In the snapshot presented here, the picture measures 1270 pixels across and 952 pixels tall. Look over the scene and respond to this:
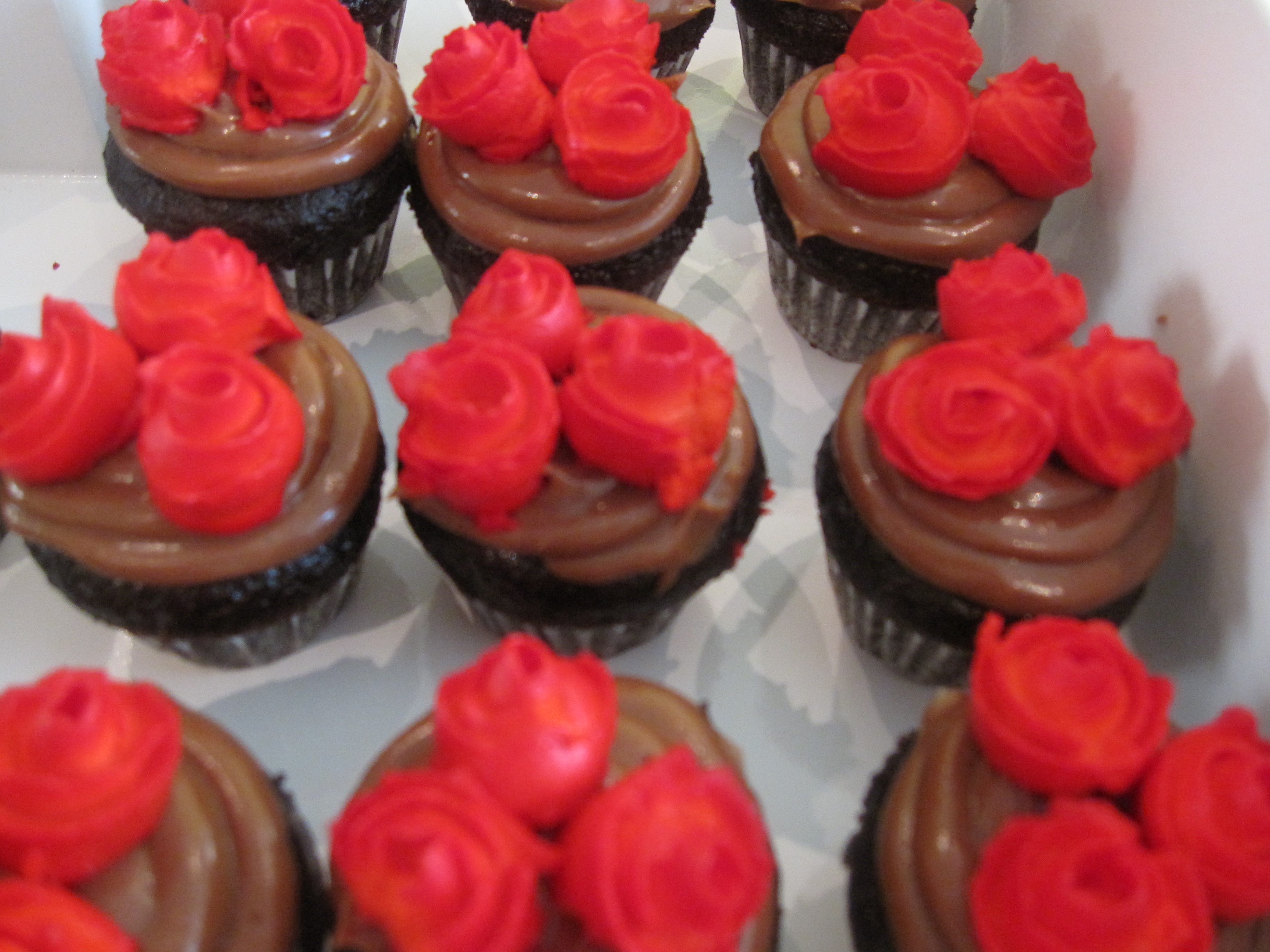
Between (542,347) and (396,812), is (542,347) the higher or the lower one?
the higher one

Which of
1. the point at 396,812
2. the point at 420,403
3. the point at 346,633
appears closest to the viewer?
the point at 396,812

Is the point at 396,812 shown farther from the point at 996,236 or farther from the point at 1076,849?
the point at 996,236

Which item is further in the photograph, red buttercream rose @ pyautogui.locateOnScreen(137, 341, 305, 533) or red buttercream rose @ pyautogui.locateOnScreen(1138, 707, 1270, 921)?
red buttercream rose @ pyautogui.locateOnScreen(137, 341, 305, 533)

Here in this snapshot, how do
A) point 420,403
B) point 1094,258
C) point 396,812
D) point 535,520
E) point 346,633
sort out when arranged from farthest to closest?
point 1094,258
point 346,633
point 535,520
point 420,403
point 396,812

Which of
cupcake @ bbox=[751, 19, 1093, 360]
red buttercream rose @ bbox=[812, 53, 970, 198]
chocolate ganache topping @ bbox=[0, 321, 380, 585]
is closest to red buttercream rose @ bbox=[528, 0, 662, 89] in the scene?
→ cupcake @ bbox=[751, 19, 1093, 360]

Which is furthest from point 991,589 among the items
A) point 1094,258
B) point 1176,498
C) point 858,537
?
point 1094,258

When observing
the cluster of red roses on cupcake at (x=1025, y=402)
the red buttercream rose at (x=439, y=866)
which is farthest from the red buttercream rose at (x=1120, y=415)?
the red buttercream rose at (x=439, y=866)

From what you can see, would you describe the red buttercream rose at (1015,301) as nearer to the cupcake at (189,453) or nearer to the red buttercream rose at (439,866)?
the cupcake at (189,453)

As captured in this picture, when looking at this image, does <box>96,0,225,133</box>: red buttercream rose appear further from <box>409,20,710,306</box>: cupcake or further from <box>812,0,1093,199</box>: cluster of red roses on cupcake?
<box>812,0,1093,199</box>: cluster of red roses on cupcake

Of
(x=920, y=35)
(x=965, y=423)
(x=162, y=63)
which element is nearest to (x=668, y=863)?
(x=965, y=423)
